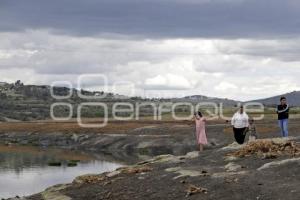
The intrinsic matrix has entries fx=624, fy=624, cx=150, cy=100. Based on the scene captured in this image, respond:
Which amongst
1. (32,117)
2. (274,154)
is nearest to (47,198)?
(274,154)

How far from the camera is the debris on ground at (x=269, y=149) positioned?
24812 millimetres

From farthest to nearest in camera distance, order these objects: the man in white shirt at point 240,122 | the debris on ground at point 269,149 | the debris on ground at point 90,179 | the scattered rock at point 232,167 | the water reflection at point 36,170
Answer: the water reflection at point 36,170, the man in white shirt at point 240,122, the debris on ground at point 90,179, the debris on ground at point 269,149, the scattered rock at point 232,167

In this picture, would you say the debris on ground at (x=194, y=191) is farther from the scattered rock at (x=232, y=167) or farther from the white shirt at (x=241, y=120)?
the white shirt at (x=241, y=120)

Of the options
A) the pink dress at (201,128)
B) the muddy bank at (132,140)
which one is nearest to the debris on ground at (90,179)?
the pink dress at (201,128)

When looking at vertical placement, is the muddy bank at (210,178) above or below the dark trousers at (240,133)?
below

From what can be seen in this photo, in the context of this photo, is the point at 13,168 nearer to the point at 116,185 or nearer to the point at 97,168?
the point at 97,168

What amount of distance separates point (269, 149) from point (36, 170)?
31.2 m

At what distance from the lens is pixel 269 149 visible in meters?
26.0

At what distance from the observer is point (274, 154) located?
24.7 metres

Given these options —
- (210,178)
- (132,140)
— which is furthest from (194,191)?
(132,140)

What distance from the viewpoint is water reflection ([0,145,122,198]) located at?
41.6 meters

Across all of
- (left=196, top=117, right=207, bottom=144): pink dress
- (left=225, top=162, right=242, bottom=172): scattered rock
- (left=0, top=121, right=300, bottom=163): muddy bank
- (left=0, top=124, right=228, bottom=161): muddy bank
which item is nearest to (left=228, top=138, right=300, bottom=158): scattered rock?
(left=225, top=162, right=242, bottom=172): scattered rock

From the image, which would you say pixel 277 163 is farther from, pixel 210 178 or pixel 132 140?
pixel 132 140

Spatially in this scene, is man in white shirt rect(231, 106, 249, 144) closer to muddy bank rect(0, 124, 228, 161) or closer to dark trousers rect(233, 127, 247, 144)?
dark trousers rect(233, 127, 247, 144)
